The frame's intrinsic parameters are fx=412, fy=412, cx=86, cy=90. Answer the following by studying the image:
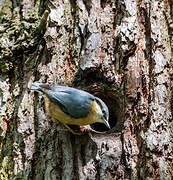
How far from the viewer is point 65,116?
9.46 feet

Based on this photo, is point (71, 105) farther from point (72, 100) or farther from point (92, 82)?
point (92, 82)

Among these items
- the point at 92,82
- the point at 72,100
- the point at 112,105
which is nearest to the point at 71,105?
the point at 72,100

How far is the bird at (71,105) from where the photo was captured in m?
2.83

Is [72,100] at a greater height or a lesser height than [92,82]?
lesser

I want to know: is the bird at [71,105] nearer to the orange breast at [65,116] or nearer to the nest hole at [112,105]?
the orange breast at [65,116]

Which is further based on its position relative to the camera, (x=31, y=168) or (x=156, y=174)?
(x=31, y=168)

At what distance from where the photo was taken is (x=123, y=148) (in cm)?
264

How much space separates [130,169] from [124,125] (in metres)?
0.31

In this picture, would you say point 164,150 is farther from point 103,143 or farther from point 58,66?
point 58,66

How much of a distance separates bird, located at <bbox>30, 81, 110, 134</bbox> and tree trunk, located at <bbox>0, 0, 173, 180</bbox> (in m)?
0.08

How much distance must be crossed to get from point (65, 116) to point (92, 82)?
0.31 m

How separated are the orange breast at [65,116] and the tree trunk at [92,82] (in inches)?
2.5

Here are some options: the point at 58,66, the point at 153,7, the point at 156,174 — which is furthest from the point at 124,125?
the point at 153,7

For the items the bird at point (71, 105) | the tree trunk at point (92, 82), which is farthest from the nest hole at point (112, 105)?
the bird at point (71, 105)
